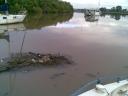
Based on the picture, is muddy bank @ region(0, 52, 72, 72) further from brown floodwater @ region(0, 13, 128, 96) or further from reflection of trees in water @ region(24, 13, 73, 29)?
reflection of trees in water @ region(24, 13, 73, 29)

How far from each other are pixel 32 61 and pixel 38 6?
60.5 m

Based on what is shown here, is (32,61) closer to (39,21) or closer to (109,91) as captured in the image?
(109,91)

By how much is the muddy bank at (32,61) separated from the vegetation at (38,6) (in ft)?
120

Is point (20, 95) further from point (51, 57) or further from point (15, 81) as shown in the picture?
point (51, 57)

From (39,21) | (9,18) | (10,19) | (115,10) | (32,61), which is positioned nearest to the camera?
(32,61)

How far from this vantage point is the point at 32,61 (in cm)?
2073

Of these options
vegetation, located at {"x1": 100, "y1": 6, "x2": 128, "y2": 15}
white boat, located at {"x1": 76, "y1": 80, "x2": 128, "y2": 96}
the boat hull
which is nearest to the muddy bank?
white boat, located at {"x1": 76, "y1": 80, "x2": 128, "y2": 96}

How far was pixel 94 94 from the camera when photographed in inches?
397

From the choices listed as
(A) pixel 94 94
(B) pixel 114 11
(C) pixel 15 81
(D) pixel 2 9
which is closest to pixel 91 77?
(C) pixel 15 81

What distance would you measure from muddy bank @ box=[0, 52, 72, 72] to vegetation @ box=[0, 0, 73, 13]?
3644 cm

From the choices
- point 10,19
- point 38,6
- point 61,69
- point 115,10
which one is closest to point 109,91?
point 61,69

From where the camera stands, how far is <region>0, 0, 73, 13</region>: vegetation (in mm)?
62875

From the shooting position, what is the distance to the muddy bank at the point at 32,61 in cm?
1960

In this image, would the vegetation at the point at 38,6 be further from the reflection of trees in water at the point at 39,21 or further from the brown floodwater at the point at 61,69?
the brown floodwater at the point at 61,69
